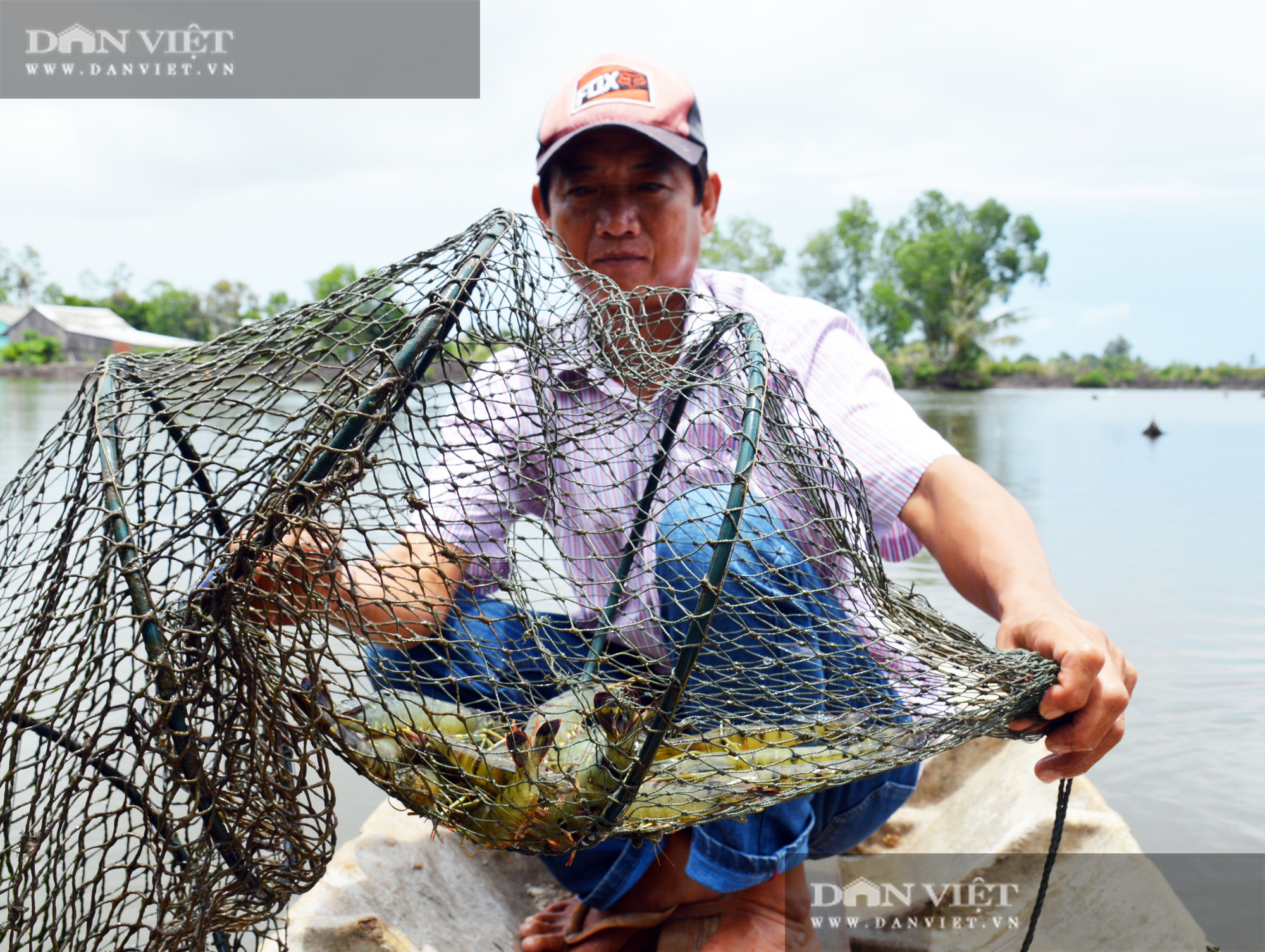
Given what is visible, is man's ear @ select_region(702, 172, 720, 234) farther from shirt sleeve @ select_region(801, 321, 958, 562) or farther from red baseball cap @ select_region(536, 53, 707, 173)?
shirt sleeve @ select_region(801, 321, 958, 562)

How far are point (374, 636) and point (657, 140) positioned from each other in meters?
1.25

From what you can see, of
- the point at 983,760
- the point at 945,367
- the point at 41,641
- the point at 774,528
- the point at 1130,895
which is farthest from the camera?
the point at 945,367

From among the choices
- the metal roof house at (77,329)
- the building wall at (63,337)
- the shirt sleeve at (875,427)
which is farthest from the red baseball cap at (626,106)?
the metal roof house at (77,329)

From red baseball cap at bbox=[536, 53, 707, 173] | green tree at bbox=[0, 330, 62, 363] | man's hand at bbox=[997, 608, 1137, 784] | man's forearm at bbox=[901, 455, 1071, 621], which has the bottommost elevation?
man's hand at bbox=[997, 608, 1137, 784]

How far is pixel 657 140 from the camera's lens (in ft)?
6.26

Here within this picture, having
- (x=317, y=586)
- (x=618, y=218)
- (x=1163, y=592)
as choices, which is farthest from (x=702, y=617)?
(x=1163, y=592)

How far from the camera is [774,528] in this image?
1610 millimetres

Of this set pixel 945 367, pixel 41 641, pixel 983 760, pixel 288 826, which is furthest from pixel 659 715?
pixel 945 367

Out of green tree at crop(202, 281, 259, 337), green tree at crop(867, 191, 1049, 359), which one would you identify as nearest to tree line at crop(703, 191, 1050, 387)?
green tree at crop(867, 191, 1049, 359)

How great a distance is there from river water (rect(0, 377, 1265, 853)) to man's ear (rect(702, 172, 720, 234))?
1.27 meters

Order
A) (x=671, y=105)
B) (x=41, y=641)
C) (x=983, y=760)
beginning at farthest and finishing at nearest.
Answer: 1. (x=983, y=760)
2. (x=671, y=105)
3. (x=41, y=641)

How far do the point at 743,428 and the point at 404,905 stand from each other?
1322mm

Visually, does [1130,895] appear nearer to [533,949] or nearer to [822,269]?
[533,949]

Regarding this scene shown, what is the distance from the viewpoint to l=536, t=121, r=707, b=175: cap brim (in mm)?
1902
